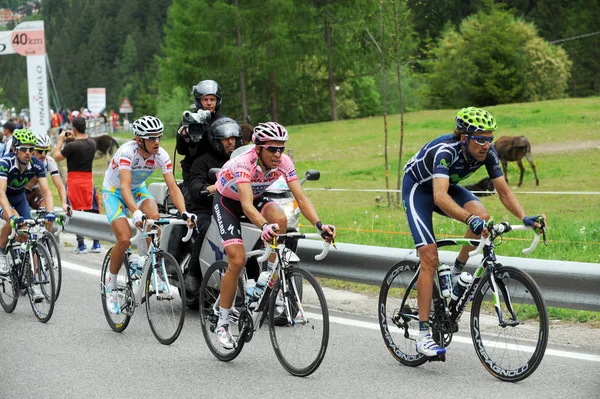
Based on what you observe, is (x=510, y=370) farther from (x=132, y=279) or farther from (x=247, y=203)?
(x=132, y=279)

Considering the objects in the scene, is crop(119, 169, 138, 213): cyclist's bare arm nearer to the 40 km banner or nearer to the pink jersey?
the pink jersey

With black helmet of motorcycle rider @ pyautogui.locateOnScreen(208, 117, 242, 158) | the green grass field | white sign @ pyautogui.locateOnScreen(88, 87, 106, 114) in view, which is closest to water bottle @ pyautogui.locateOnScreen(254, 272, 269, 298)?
black helmet of motorcycle rider @ pyautogui.locateOnScreen(208, 117, 242, 158)

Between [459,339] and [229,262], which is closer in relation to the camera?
[229,262]

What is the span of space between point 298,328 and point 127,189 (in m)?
2.58

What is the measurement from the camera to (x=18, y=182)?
421 inches

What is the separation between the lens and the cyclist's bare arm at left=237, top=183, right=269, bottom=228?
741cm

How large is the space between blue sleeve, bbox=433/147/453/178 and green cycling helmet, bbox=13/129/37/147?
4.80 meters

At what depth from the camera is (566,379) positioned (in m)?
6.83

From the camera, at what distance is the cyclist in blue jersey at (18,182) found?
10.3 meters

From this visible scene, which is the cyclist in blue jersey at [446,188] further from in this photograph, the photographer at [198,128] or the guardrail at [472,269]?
the photographer at [198,128]

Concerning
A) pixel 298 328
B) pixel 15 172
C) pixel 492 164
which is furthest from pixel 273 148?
pixel 15 172

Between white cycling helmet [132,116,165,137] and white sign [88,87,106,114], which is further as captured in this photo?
white sign [88,87,106,114]

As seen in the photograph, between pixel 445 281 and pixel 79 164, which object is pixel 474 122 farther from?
pixel 79 164

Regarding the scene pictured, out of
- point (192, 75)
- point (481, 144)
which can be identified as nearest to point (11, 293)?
point (481, 144)
